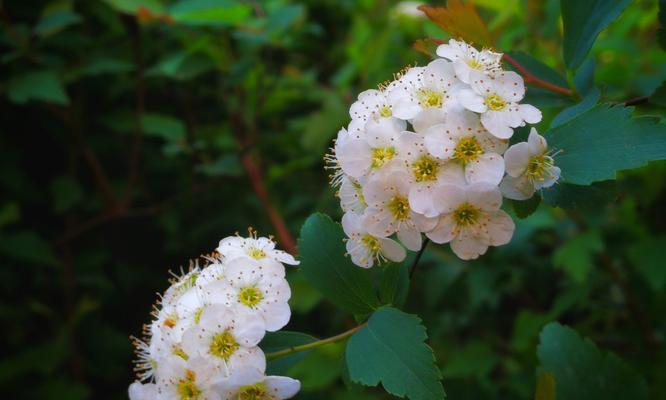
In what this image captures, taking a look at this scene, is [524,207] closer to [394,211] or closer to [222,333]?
[394,211]

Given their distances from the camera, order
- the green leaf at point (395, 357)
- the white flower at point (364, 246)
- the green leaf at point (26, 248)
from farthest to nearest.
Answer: the green leaf at point (26, 248), the white flower at point (364, 246), the green leaf at point (395, 357)

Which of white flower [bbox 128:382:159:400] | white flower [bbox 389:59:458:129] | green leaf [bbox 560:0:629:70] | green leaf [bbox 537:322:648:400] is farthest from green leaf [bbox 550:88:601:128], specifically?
white flower [bbox 128:382:159:400]

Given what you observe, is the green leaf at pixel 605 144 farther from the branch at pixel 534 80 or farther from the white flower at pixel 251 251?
the white flower at pixel 251 251

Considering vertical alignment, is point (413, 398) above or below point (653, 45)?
above

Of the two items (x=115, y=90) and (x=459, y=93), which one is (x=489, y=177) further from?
(x=115, y=90)

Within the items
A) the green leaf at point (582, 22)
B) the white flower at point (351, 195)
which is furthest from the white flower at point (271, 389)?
the green leaf at point (582, 22)

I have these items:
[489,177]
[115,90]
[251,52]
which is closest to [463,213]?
[489,177]
